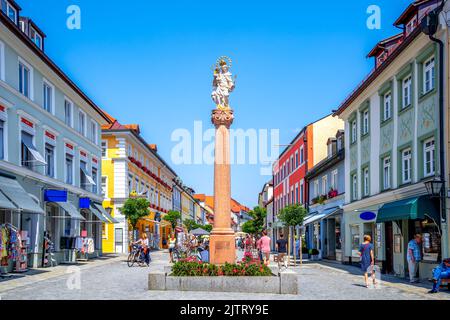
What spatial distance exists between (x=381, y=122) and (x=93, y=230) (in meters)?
20.3

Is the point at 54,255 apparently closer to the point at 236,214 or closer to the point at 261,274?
the point at 261,274

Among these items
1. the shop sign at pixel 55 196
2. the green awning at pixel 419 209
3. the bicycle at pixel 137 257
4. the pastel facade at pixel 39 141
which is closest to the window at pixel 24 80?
the pastel facade at pixel 39 141

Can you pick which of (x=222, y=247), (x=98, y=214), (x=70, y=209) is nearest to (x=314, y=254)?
(x=98, y=214)

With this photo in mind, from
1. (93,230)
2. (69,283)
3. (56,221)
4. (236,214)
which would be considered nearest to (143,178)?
(93,230)

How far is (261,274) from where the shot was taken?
1520 centimetres

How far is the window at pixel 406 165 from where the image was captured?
21.1 metres

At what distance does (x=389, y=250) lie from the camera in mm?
23516

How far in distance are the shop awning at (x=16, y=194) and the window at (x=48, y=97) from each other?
19.4 ft

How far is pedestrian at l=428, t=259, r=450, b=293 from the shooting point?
15648mm

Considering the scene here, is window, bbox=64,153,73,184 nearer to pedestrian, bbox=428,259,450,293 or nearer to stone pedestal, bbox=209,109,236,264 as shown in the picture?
stone pedestal, bbox=209,109,236,264

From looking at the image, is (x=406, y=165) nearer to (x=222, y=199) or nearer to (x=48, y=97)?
(x=222, y=199)

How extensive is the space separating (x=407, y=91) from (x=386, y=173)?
416cm

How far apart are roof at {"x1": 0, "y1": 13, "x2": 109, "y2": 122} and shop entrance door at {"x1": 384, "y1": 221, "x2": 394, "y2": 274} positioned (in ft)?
53.3

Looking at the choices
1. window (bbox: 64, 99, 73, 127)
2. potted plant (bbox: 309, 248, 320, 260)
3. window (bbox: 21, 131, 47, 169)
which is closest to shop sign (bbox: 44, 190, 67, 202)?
window (bbox: 21, 131, 47, 169)
